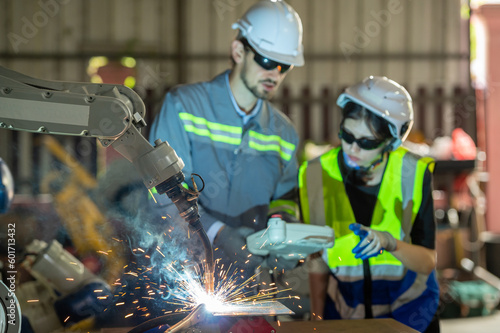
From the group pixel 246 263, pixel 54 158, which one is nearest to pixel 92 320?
pixel 246 263

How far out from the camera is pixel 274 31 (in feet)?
8.64

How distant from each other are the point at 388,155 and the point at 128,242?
4.29 ft

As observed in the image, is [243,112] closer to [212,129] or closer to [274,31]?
[212,129]

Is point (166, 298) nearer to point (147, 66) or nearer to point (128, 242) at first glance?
point (128, 242)

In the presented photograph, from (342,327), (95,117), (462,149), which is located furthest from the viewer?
(462,149)

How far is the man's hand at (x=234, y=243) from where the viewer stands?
2.29 metres

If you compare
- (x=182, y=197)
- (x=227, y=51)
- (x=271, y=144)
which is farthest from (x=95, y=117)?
(x=227, y=51)

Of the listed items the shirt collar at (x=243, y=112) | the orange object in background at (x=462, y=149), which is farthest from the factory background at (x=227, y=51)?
the shirt collar at (x=243, y=112)

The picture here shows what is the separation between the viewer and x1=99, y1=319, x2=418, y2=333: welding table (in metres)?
1.82

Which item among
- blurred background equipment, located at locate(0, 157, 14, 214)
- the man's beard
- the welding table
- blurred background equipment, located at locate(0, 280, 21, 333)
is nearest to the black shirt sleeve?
the welding table

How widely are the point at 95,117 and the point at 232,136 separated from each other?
1.24 meters

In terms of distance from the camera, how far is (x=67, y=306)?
1975 mm

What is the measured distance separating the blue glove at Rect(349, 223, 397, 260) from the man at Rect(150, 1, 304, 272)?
49 cm

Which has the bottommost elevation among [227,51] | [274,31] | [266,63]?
[266,63]
